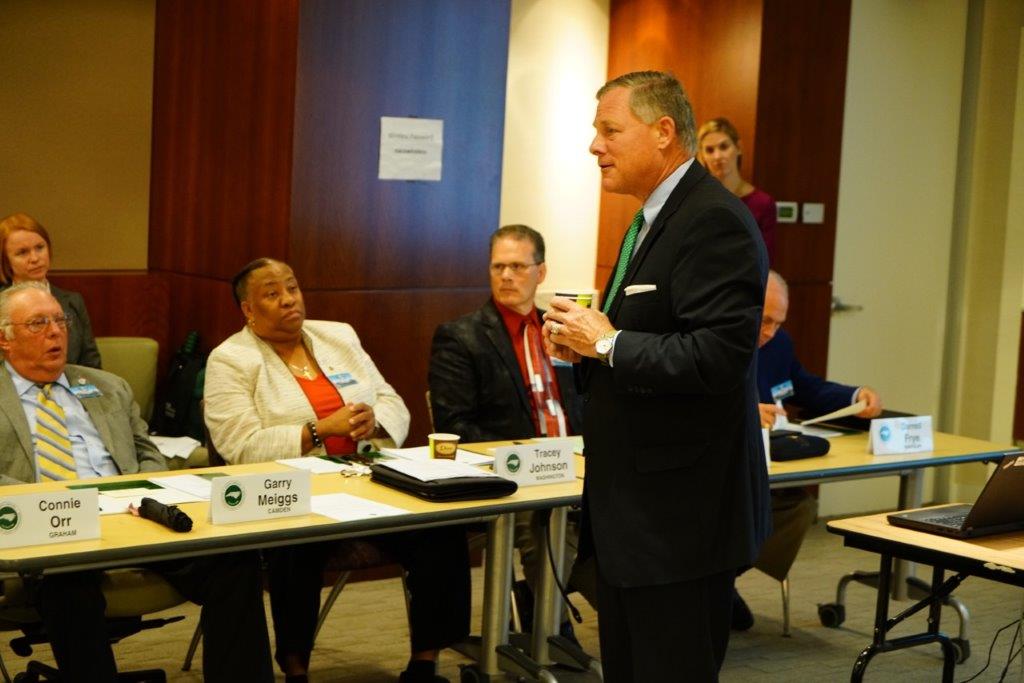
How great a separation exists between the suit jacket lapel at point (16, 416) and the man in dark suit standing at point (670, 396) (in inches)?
71.7

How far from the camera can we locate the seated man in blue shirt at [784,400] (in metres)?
5.09

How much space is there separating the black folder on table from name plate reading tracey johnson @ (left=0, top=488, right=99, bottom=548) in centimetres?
87

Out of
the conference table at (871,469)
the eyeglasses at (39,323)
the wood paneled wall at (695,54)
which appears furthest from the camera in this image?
the wood paneled wall at (695,54)

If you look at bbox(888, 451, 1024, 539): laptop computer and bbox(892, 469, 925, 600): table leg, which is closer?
bbox(888, 451, 1024, 539): laptop computer

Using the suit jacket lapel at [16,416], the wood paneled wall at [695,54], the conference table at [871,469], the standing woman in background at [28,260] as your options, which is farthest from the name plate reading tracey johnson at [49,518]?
the wood paneled wall at [695,54]

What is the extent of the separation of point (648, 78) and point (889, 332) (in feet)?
16.2

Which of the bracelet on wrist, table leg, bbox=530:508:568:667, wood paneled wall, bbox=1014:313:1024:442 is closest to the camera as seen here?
table leg, bbox=530:508:568:667

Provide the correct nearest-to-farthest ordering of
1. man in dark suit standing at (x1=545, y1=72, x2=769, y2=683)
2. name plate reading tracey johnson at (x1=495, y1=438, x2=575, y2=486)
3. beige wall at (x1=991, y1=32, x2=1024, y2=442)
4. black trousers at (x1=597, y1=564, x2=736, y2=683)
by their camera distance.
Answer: man in dark suit standing at (x1=545, y1=72, x2=769, y2=683) → black trousers at (x1=597, y1=564, x2=736, y2=683) → name plate reading tracey johnson at (x1=495, y1=438, x2=575, y2=486) → beige wall at (x1=991, y1=32, x2=1024, y2=442)

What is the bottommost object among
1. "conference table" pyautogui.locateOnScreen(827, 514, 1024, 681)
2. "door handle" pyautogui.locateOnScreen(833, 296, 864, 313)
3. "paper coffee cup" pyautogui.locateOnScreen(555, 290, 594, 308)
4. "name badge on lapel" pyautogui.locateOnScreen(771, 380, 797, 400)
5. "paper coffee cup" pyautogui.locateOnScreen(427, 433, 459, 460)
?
"conference table" pyautogui.locateOnScreen(827, 514, 1024, 681)

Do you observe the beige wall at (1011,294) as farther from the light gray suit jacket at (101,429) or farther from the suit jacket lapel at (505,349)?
the light gray suit jacket at (101,429)

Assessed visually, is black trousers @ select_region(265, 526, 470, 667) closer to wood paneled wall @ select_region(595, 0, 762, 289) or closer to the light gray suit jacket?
the light gray suit jacket

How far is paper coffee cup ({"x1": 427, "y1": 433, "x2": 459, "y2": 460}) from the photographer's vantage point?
156 inches

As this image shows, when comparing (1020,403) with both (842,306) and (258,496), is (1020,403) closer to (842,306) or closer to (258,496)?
(842,306)

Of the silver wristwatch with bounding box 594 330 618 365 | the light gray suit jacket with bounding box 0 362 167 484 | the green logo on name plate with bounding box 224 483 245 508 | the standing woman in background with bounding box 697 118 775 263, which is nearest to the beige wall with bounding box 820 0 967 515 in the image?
the standing woman in background with bounding box 697 118 775 263
